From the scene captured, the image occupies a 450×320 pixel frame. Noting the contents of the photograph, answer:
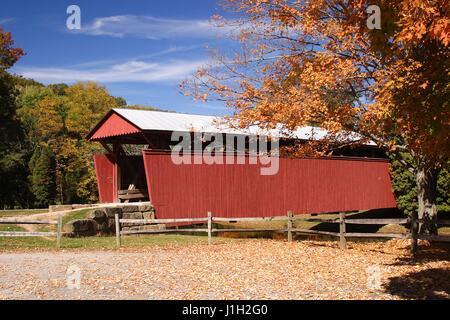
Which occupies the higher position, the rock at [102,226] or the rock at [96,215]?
the rock at [96,215]

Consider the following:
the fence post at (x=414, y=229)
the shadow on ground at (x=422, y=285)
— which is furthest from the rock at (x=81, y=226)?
the shadow on ground at (x=422, y=285)

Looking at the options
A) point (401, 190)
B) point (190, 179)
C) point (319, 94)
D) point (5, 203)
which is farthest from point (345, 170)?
point (5, 203)

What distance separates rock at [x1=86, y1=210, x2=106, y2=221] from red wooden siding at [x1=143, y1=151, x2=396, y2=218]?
1750 mm

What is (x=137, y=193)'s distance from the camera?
59.6 feet

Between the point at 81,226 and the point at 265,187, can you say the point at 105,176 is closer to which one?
the point at 81,226

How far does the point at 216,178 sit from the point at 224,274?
352 inches

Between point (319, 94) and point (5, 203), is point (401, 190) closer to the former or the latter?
point (319, 94)

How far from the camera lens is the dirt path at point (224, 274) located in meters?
6.25

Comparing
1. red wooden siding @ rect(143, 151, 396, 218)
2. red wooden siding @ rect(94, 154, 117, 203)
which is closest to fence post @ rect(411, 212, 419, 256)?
red wooden siding @ rect(143, 151, 396, 218)

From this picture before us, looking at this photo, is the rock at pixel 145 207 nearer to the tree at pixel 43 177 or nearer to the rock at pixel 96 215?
the rock at pixel 96 215

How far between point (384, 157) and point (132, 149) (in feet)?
54.8

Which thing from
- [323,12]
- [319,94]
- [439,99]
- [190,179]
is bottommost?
[190,179]

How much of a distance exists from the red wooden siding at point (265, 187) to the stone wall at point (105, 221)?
55 centimetres

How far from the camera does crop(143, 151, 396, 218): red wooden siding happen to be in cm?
1547
